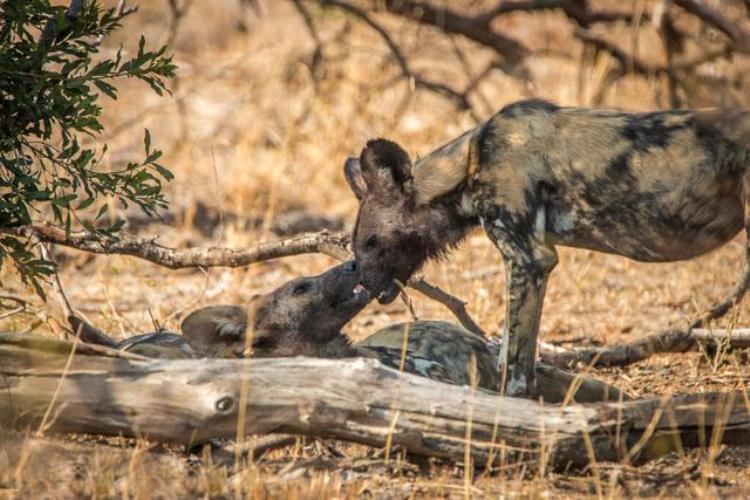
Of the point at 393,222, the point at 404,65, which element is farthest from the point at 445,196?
the point at 404,65

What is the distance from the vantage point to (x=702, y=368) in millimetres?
5855

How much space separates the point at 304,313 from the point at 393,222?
628mm

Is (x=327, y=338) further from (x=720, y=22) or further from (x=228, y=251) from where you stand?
(x=720, y=22)

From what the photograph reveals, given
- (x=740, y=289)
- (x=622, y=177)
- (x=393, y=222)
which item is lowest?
(x=740, y=289)

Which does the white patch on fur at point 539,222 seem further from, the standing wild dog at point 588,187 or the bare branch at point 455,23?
the bare branch at point 455,23

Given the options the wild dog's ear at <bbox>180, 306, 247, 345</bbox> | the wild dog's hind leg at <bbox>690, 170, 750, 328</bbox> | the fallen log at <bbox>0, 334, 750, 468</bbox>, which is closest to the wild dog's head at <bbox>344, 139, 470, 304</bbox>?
the wild dog's ear at <bbox>180, 306, 247, 345</bbox>

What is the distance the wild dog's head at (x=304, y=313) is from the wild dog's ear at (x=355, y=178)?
0.32 metres

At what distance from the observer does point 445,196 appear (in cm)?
508

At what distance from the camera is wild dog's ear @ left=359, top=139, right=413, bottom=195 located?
511 centimetres

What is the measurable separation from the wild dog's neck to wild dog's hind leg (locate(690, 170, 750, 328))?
3.57 feet

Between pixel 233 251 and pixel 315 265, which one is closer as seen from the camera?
pixel 233 251

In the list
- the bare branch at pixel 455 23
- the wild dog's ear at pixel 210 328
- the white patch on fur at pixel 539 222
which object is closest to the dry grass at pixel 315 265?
the bare branch at pixel 455 23

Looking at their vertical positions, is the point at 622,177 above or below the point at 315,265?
above

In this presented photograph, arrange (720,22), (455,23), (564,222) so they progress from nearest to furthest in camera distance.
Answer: (564,222)
(720,22)
(455,23)
